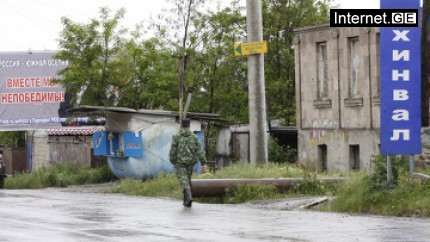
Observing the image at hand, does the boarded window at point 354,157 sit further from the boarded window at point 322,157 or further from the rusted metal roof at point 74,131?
the rusted metal roof at point 74,131

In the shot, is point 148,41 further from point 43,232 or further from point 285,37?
point 43,232

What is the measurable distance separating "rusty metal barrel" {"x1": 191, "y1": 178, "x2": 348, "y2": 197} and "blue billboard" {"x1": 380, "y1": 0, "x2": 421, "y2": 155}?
403 cm

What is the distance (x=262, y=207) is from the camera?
1852cm

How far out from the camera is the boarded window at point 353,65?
3181 cm

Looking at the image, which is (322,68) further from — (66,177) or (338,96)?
(66,177)

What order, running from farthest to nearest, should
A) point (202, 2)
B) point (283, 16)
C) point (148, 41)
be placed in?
point (283, 16), point (202, 2), point (148, 41)

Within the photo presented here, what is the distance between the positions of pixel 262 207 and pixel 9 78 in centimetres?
2760

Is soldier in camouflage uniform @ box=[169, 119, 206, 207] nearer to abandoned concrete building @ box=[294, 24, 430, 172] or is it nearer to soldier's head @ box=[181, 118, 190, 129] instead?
soldier's head @ box=[181, 118, 190, 129]

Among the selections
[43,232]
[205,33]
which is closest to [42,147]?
[205,33]

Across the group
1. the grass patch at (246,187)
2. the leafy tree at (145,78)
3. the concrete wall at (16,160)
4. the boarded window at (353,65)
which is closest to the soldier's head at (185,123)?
the grass patch at (246,187)

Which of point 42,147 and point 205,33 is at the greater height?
point 205,33

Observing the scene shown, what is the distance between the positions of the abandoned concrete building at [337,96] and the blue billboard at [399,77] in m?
13.8

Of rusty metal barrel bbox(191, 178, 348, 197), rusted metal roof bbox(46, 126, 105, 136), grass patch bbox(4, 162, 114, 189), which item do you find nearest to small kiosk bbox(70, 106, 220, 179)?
grass patch bbox(4, 162, 114, 189)

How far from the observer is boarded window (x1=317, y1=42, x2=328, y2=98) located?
33.4m
